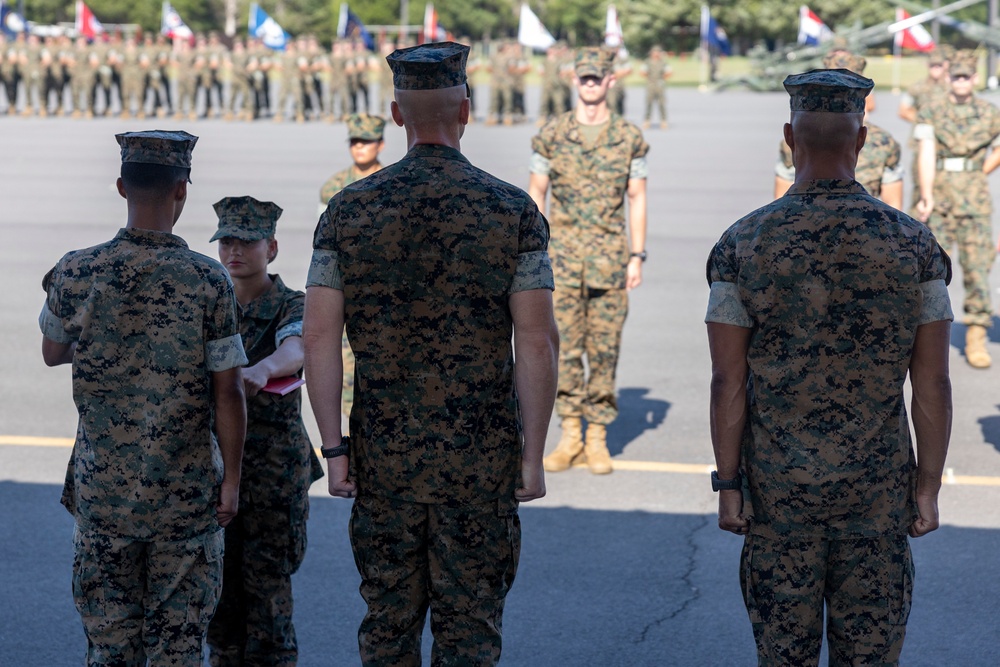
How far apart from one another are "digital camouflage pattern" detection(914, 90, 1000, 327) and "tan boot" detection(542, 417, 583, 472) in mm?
3812

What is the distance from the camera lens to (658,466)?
7219 millimetres

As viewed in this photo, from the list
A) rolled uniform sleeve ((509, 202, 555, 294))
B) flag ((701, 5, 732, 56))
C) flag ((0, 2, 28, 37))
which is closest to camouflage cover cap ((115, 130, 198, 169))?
rolled uniform sleeve ((509, 202, 555, 294))

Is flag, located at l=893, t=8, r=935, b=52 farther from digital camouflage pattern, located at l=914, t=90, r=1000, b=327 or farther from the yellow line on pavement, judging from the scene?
the yellow line on pavement

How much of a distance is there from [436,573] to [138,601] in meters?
→ 0.83

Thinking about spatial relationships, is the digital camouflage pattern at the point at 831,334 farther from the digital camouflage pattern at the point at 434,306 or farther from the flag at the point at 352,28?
the flag at the point at 352,28

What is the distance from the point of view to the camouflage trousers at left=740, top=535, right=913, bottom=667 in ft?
11.2

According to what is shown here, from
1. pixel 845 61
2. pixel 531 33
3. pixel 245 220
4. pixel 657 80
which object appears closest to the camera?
pixel 245 220

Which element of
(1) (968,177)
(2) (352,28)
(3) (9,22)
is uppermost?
(3) (9,22)

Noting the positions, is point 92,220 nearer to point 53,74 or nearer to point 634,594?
point 634,594

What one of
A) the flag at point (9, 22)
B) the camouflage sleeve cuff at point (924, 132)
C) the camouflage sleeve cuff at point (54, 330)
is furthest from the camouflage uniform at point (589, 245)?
the flag at point (9, 22)

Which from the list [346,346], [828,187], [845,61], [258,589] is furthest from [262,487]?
[845,61]

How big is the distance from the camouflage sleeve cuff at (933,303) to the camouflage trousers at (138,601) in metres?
2.08

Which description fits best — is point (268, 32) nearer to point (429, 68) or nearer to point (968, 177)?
point (968, 177)

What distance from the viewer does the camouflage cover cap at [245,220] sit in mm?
4266
